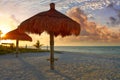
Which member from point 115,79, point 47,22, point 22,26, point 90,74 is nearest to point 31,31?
point 22,26

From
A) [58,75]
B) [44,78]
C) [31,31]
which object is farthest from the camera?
[31,31]

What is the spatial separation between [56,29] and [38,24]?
0.84 metres

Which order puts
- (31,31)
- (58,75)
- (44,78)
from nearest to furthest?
(44,78), (58,75), (31,31)

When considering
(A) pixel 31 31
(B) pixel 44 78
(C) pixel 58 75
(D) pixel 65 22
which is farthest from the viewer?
(A) pixel 31 31

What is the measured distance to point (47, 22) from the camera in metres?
11.5

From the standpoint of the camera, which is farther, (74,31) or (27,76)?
(74,31)

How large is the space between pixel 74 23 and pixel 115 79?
3.33 meters

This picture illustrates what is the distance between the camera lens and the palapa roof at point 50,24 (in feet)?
37.7

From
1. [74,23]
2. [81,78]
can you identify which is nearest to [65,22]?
[74,23]

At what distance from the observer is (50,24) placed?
11453mm

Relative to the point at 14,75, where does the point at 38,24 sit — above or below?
above

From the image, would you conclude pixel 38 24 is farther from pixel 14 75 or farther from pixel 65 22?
pixel 14 75

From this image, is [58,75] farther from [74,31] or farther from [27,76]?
[74,31]

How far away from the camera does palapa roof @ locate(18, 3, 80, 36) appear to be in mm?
11484
